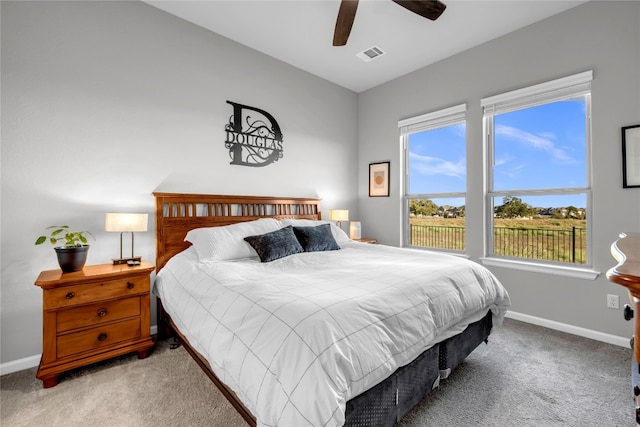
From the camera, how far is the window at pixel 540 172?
9.34ft

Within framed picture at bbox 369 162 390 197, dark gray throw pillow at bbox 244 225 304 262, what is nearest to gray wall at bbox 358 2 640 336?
framed picture at bbox 369 162 390 197

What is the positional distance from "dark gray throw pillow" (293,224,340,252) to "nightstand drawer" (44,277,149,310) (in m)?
1.40

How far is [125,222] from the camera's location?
2316mm

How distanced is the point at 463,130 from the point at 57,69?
4.20m

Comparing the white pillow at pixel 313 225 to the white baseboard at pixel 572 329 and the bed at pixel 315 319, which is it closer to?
the bed at pixel 315 319

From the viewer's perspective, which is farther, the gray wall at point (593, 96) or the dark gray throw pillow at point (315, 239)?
the dark gray throw pillow at point (315, 239)

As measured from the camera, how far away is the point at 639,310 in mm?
725

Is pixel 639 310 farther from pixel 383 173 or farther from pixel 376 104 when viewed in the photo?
pixel 376 104

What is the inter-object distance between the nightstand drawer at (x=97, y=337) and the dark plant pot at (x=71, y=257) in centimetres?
47

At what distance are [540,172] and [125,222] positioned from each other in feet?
13.4

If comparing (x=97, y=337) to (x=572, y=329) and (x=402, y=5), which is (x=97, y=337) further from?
(x=572, y=329)

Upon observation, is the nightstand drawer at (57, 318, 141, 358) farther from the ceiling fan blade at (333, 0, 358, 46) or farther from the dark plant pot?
the ceiling fan blade at (333, 0, 358, 46)

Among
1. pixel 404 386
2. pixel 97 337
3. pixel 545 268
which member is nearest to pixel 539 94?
pixel 545 268

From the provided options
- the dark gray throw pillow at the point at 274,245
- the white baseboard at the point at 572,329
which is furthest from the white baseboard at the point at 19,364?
the white baseboard at the point at 572,329
